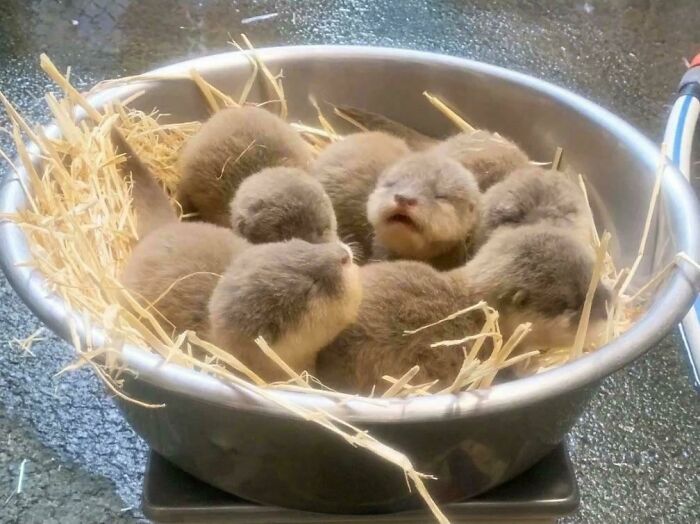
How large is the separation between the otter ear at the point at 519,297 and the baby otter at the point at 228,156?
299mm

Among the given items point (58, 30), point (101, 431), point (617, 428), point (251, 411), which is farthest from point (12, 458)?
point (58, 30)

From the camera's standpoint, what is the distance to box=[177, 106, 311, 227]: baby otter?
2.69 ft

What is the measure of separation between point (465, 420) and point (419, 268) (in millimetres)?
168

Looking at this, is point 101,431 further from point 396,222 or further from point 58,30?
point 58,30

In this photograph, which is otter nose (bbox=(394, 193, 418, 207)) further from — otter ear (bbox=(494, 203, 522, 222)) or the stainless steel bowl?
the stainless steel bowl

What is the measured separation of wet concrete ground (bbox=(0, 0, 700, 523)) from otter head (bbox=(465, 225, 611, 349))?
1.10 ft

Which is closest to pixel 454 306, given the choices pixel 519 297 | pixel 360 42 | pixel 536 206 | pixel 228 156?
pixel 519 297

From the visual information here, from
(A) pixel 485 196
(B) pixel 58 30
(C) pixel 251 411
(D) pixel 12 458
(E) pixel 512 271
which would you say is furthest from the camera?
(B) pixel 58 30

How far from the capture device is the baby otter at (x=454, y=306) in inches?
24.4

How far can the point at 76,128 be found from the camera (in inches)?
31.4

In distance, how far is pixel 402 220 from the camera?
0.73 metres

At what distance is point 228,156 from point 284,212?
15cm

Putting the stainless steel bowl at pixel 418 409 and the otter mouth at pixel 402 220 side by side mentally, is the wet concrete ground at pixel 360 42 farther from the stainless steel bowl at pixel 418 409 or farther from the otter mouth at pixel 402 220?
the otter mouth at pixel 402 220

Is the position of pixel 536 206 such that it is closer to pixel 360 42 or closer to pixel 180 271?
pixel 180 271
